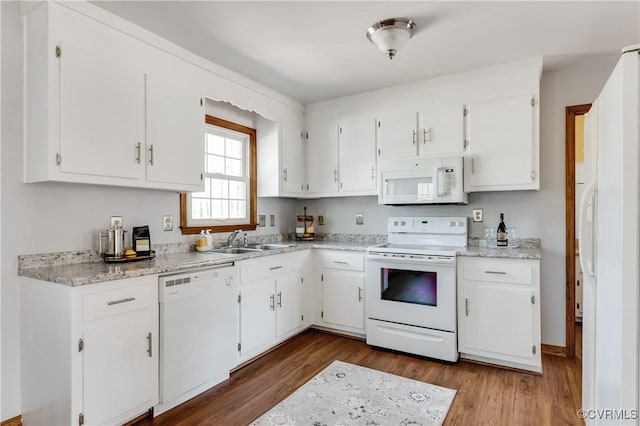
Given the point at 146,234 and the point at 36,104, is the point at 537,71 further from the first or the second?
the point at 36,104

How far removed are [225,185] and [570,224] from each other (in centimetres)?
314

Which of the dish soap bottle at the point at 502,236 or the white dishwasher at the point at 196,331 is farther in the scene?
the dish soap bottle at the point at 502,236

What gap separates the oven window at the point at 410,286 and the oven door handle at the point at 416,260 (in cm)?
9

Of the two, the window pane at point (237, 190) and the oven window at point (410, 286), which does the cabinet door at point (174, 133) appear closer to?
the window pane at point (237, 190)

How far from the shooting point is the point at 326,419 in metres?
2.04

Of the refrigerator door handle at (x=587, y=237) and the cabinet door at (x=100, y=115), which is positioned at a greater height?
the cabinet door at (x=100, y=115)

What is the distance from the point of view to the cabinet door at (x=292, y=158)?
12.0ft

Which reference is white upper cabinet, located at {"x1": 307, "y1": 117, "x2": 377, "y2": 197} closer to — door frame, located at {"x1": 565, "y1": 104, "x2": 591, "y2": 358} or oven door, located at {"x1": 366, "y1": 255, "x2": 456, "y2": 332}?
oven door, located at {"x1": 366, "y1": 255, "x2": 456, "y2": 332}

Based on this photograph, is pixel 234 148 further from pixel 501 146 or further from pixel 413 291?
pixel 501 146

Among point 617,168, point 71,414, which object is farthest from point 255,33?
point 71,414

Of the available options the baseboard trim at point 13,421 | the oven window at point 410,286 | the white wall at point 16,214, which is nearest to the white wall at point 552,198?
the oven window at point 410,286

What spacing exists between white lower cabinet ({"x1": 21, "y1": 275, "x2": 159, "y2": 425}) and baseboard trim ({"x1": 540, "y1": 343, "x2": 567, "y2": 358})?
10.3 feet

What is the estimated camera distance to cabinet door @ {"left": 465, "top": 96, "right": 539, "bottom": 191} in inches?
111

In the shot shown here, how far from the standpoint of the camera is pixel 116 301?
1.86 metres
